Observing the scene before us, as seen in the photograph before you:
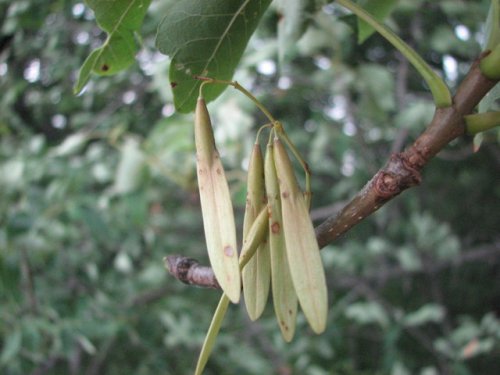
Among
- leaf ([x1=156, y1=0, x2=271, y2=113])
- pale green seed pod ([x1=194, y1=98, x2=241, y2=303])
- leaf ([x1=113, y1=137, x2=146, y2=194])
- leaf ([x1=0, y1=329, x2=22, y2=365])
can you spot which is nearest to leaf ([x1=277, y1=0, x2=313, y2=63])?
leaf ([x1=156, y1=0, x2=271, y2=113])

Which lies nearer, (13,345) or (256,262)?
(256,262)

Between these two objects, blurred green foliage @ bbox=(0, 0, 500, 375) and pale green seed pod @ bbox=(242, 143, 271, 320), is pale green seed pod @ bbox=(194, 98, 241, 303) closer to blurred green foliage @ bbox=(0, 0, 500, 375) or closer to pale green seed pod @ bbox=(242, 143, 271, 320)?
pale green seed pod @ bbox=(242, 143, 271, 320)

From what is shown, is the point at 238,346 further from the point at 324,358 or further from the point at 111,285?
the point at 111,285

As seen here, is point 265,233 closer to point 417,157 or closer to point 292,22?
point 417,157

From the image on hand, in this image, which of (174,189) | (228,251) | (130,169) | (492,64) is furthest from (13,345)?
(492,64)

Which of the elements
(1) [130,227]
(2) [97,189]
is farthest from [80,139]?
(2) [97,189]

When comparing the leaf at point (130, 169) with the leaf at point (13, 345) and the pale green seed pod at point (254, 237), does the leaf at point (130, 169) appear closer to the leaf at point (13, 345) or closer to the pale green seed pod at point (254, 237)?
the leaf at point (13, 345)
